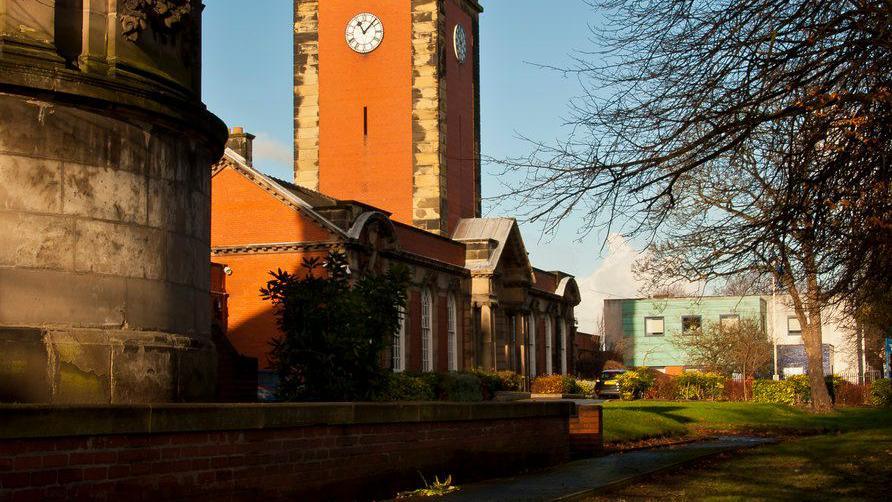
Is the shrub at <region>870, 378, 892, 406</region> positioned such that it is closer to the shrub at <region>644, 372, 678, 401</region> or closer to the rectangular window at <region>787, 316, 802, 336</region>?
the shrub at <region>644, 372, 678, 401</region>

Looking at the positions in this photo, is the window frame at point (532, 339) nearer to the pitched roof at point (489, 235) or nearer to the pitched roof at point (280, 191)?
the pitched roof at point (489, 235)

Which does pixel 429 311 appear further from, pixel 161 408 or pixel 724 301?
pixel 724 301

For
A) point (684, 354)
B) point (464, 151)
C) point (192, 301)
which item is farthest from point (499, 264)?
point (684, 354)

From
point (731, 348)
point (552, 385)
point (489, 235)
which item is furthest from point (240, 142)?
point (731, 348)

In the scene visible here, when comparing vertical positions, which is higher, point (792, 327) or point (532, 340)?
point (792, 327)

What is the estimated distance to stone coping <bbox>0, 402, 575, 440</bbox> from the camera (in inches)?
327

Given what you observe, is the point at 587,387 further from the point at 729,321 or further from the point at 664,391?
the point at 729,321

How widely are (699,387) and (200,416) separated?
49.3m

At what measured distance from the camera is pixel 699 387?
5684 centimetres

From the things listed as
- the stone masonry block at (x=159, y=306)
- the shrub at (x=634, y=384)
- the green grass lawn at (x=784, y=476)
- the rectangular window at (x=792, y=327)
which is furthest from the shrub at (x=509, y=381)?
the rectangular window at (x=792, y=327)

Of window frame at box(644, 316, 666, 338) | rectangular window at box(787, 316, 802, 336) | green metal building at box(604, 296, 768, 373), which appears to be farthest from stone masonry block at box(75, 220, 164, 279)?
rectangular window at box(787, 316, 802, 336)

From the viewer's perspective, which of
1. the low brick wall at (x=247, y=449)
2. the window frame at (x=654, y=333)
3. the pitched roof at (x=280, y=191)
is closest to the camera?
the low brick wall at (x=247, y=449)

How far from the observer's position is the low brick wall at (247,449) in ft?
27.7

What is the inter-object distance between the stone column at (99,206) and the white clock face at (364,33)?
42.2 m
